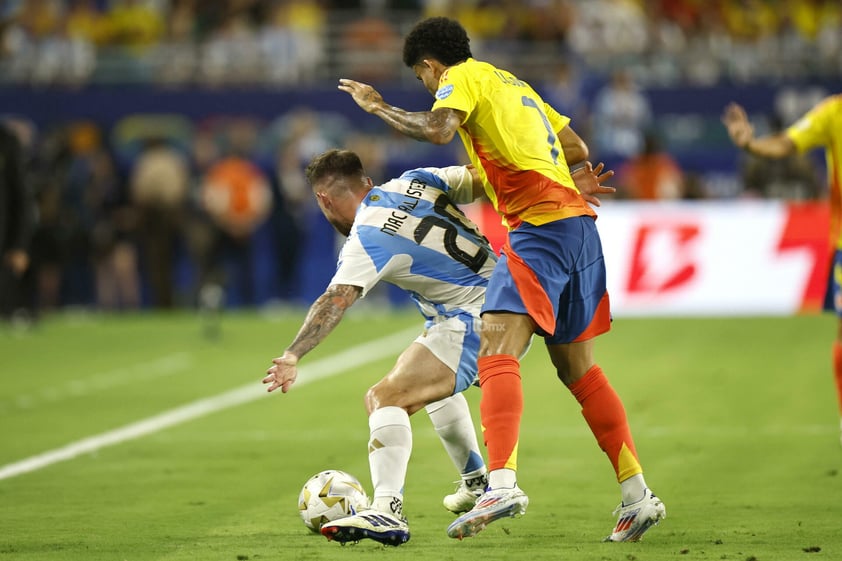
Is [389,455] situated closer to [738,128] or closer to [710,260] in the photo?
[738,128]

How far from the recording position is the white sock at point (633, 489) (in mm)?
6589

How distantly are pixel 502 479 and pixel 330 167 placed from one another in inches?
64.9

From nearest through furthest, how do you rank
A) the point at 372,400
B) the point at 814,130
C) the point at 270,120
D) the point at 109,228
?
the point at 372,400
the point at 814,130
the point at 109,228
the point at 270,120

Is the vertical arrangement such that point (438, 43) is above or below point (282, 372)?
above

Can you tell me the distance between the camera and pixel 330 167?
680 centimetres

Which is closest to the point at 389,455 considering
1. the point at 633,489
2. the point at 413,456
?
the point at 633,489

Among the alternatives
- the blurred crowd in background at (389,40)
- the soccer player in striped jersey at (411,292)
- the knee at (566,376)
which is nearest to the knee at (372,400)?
the soccer player in striped jersey at (411,292)

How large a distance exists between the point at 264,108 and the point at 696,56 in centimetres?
663

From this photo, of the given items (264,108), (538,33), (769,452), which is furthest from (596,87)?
(769,452)

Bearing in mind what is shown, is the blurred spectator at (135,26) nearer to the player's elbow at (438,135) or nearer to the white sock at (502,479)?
the player's elbow at (438,135)

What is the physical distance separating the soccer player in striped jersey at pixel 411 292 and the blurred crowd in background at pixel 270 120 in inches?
485

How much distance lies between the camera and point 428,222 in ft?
22.5

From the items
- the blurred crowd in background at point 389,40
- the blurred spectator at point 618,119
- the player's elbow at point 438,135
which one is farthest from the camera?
the blurred crowd in background at point 389,40

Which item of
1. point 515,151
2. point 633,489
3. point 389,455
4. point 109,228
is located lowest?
point 109,228
